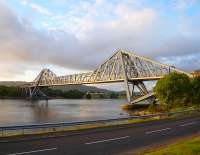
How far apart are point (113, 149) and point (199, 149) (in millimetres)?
4346

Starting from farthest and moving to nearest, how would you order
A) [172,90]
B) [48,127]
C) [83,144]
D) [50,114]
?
[50,114], [172,90], [48,127], [83,144]

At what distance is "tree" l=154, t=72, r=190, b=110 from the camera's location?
74375 millimetres

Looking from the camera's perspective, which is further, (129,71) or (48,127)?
(129,71)

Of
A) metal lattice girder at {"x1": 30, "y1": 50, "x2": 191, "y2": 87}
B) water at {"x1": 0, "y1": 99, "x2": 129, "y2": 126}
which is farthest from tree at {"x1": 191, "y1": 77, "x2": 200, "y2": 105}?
metal lattice girder at {"x1": 30, "y1": 50, "x2": 191, "y2": 87}

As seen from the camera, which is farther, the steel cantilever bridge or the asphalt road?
the steel cantilever bridge

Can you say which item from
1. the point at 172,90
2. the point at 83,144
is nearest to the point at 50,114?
the point at 172,90

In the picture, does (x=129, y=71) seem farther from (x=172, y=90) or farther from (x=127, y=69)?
(x=172, y=90)

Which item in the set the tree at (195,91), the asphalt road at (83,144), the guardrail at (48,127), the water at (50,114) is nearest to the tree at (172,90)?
the tree at (195,91)

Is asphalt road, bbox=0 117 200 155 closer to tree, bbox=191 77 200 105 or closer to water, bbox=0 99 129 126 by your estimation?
water, bbox=0 99 129 126

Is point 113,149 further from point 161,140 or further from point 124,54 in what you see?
point 124,54

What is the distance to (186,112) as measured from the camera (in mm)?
55719

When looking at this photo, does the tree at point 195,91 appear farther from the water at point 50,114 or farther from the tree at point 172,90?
the water at point 50,114

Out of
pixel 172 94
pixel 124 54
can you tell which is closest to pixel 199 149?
pixel 172 94

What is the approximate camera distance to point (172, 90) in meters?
74.6
